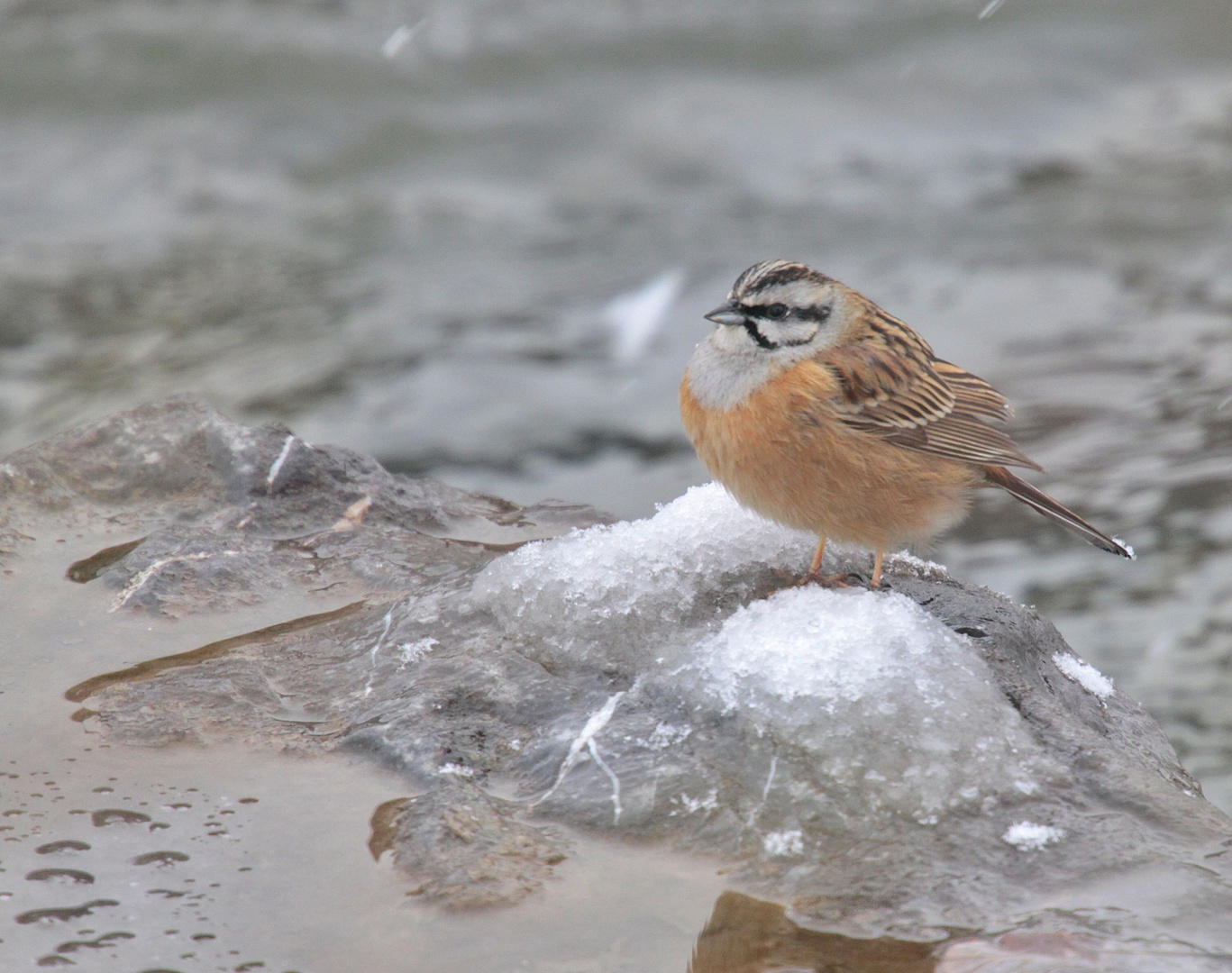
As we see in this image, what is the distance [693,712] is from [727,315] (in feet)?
5.51

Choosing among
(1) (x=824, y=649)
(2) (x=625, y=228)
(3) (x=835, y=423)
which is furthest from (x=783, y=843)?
(2) (x=625, y=228)

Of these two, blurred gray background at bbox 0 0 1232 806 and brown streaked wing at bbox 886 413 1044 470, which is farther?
blurred gray background at bbox 0 0 1232 806

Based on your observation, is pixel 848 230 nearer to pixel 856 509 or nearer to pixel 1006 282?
pixel 1006 282

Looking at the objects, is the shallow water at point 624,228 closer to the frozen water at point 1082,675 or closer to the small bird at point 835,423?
the frozen water at point 1082,675

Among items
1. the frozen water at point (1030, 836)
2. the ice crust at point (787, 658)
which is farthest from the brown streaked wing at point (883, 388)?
the frozen water at point (1030, 836)

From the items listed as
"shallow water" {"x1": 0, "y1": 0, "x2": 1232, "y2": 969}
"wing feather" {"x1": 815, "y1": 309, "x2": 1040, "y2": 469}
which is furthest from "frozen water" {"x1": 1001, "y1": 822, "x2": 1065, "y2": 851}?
"shallow water" {"x1": 0, "y1": 0, "x2": 1232, "y2": 969}

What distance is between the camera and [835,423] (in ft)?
15.1

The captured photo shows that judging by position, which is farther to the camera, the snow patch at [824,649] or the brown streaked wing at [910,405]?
the brown streaked wing at [910,405]

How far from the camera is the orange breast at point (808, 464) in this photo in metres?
4.46

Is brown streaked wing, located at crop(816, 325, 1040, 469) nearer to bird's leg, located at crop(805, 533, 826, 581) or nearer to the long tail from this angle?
the long tail

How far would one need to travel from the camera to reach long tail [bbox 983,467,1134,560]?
4.75m

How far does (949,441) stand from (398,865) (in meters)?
2.61

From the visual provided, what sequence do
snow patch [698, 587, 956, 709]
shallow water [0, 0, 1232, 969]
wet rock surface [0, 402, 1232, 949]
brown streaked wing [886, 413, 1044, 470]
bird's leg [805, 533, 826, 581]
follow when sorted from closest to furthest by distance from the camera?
1. wet rock surface [0, 402, 1232, 949]
2. snow patch [698, 587, 956, 709]
3. bird's leg [805, 533, 826, 581]
4. brown streaked wing [886, 413, 1044, 470]
5. shallow water [0, 0, 1232, 969]

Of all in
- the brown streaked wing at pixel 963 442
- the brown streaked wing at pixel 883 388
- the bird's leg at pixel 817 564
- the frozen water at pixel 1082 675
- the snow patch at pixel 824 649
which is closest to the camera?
the snow patch at pixel 824 649
